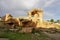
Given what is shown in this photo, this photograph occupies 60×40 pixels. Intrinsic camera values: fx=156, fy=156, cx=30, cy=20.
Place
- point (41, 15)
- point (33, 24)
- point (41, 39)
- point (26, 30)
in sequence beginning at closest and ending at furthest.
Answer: point (41, 39)
point (26, 30)
point (33, 24)
point (41, 15)

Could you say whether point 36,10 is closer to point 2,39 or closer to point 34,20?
point 34,20

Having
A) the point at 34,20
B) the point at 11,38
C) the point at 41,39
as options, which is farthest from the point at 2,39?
the point at 34,20

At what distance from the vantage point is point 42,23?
24.7 m

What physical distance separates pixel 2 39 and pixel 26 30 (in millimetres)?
2266

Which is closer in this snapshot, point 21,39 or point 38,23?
point 21,39

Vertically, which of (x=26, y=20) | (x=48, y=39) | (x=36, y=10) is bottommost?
(x=48, y=39)

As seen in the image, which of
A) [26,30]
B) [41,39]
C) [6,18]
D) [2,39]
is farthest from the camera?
[6,18]

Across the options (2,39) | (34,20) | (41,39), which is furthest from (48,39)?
(34,20)

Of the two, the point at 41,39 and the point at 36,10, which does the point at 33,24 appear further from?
the point at 41,39

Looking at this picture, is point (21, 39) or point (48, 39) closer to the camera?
point (21, 39)

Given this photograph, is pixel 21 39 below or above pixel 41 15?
below

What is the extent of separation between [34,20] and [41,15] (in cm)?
260

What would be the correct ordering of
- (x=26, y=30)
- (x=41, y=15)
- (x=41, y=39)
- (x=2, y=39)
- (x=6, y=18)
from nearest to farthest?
1. (x=2, y=39)
2. (x=41, y=39)
3. (x=26, y=30)
4. (x=6, y=18)
5. (x=41, y=15)

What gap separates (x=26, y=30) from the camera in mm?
9203
